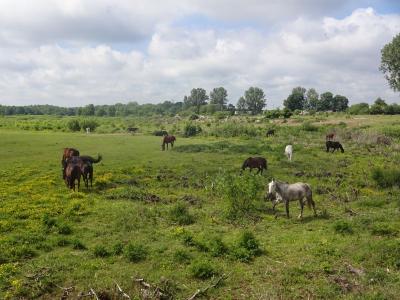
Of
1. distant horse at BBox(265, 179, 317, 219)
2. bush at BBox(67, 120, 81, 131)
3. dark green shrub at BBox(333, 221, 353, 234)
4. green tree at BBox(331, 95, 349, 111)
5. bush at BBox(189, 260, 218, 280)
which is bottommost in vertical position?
A: bush at BBox(189, 260, 218, 280)

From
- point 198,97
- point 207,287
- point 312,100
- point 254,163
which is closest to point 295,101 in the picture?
point 312,100

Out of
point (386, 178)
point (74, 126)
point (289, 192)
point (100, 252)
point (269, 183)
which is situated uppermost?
point (74, 126)

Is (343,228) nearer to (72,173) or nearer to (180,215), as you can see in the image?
(180,215)

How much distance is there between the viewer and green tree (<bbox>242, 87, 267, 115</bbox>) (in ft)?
525

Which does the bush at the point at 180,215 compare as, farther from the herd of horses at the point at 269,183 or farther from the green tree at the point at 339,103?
the green tree at the point at 339,103

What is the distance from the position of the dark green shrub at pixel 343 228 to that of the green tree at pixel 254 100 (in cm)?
14522

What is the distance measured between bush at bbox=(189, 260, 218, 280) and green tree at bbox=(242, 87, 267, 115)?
149231 millimetres

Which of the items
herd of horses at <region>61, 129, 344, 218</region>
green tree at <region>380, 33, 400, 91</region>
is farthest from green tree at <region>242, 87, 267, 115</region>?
herd of horses at <region>61, 129, 344, 218</region>

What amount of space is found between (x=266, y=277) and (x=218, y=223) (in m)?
5.62

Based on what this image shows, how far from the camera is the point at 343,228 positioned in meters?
15.1

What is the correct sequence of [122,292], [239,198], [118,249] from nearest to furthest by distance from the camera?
[122,292] → [118,249] → [239,198]

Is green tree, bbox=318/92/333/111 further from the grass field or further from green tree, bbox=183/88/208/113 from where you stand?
the grass field

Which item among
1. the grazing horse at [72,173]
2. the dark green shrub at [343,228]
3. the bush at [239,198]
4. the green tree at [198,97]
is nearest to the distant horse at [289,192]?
the bush at [239,198]

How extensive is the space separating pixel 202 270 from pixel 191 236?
2.83m
